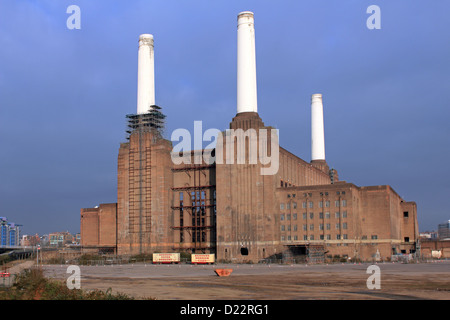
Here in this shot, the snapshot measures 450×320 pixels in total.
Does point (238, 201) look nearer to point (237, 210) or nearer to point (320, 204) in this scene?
point (237, 210)

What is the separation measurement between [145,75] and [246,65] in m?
25.3

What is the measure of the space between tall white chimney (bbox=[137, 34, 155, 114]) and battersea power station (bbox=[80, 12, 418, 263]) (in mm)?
232

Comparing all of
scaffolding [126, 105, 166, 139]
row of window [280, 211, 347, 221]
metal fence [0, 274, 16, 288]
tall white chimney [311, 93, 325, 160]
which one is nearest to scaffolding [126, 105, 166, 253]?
scaffolding [126, 105, 166, 139]

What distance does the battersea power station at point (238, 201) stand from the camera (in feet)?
328

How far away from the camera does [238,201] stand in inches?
4008

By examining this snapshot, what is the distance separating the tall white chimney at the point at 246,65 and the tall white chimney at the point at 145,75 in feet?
73.2

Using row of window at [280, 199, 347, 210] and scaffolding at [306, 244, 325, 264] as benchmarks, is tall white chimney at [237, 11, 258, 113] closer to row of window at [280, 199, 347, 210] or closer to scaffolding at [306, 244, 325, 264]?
row of window at [280, 199, 347, 210]

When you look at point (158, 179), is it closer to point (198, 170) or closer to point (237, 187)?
point (198, 170)

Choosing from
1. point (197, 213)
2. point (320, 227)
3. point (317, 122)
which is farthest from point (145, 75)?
point (320, 227)

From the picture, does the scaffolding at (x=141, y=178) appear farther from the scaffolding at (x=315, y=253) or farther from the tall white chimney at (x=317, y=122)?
the tall white chimney at (x=317, y=122)

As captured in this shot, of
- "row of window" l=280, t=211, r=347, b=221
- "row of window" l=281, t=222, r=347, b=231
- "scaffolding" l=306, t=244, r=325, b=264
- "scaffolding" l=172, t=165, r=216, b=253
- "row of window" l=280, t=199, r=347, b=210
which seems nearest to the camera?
"scaffolding" l=306, t=244, r=325, b=264

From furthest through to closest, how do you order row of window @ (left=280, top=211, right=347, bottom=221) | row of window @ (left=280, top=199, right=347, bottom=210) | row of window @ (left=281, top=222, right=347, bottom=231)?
row of window @ (left=280, top=199, right=347, bottom=210)
row of window @ (left=280, top=211, right=347, bottom=221)
row of window @ (left=281, top=222, right=347, bottom=231)

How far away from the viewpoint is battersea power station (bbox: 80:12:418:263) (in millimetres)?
100062
